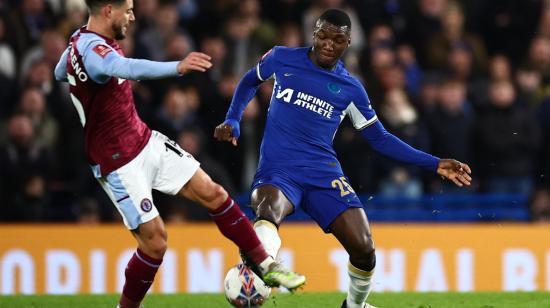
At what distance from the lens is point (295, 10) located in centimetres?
1446

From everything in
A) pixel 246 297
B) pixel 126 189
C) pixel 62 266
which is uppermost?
pixel 126 189

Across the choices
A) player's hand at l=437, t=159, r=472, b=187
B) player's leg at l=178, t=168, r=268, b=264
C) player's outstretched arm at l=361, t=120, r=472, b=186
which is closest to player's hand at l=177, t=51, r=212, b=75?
player's leg at l=178, t=168, r=268, b=264

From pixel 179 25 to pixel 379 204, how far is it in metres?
3.35

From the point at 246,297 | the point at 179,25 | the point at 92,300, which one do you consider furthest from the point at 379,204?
the point at 246,297

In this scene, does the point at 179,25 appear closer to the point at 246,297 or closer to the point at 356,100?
the point at 356,100

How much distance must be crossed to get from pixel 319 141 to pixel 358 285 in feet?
3.57

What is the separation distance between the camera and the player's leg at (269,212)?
7.76m

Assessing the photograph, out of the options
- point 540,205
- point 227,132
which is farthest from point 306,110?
point 540,205

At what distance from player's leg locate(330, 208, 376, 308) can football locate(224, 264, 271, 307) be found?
0.76 m

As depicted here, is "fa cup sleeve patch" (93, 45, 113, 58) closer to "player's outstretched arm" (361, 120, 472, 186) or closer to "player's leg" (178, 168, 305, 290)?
"player's leg" (178, 168, 305, 290)

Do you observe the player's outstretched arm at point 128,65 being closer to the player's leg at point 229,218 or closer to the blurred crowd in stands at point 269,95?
the player's leg at point 229,218

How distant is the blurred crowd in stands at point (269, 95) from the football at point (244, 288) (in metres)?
4.52

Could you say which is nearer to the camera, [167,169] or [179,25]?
[167,169]

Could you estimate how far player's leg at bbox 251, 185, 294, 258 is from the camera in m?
7.76
